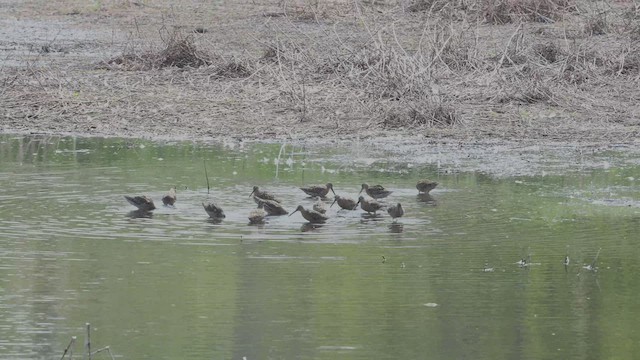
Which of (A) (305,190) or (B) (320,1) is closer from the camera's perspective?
(A) (305,190)

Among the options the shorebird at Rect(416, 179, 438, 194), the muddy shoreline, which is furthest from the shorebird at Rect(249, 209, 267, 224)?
the muddy shoreline

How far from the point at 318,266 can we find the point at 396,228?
5.66ft

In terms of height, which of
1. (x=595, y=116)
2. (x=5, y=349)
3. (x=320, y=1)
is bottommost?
(x=5, y=349)

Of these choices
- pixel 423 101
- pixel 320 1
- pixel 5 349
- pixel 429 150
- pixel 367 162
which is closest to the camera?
pixel 5 349

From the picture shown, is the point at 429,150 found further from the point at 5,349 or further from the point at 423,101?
the point at 5,349

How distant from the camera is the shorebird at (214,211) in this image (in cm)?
1159

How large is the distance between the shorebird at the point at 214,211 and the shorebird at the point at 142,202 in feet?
1.84

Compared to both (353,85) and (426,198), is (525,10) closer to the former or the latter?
(353,85)

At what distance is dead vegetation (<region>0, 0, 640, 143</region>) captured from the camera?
703 inches

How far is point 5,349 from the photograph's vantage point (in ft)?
24.7

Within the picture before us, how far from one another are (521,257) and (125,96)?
33.0ft

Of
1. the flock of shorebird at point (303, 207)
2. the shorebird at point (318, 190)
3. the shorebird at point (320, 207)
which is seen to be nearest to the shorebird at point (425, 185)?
the flock of shorebird at point (303, 207)

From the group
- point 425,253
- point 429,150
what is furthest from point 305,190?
point 429,150

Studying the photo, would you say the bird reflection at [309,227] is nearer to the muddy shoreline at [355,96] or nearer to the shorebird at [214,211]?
the shorebird at [214,211]
